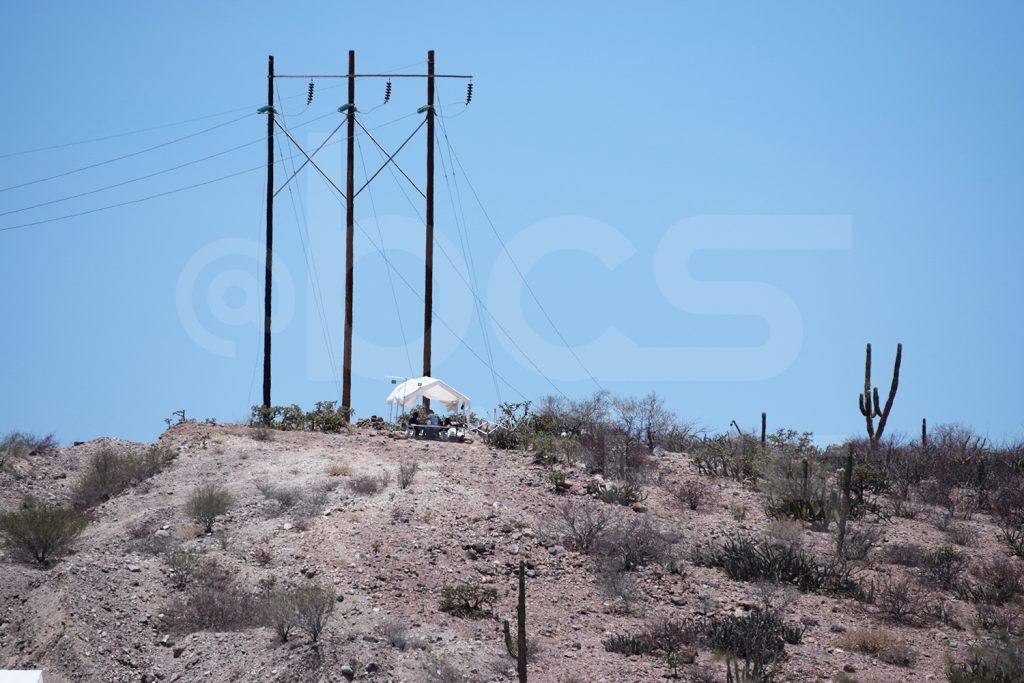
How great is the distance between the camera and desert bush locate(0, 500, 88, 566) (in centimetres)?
2008

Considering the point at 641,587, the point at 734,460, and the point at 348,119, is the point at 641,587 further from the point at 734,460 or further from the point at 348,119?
the point at 348,119

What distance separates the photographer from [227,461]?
27.0 m

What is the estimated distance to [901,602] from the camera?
1920 cm

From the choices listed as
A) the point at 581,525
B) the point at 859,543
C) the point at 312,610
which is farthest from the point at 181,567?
the point at 859,543

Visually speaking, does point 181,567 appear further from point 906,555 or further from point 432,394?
point 432,394

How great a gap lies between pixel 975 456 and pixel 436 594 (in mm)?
17968

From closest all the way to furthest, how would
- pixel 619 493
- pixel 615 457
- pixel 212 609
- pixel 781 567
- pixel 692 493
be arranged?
pixel 212 609
pixel 781 567
pixel 619 493
pixel 692 493
pixel 615 457

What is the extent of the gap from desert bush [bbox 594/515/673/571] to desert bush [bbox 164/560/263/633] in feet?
21.8

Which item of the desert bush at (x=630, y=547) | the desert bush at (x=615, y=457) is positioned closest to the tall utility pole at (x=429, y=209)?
the desert bush at (x=615, y=457)

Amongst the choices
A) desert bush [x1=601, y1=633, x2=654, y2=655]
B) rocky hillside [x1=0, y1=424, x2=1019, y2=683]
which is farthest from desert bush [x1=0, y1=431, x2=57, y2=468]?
desert bush [x1=601, y1=633, x2=654, y2=655]

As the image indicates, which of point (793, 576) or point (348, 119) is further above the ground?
point (348, 119)

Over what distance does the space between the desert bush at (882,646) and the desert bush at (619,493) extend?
723cm

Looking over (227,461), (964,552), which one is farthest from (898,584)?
(227,461)

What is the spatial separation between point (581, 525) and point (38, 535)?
10096mm
